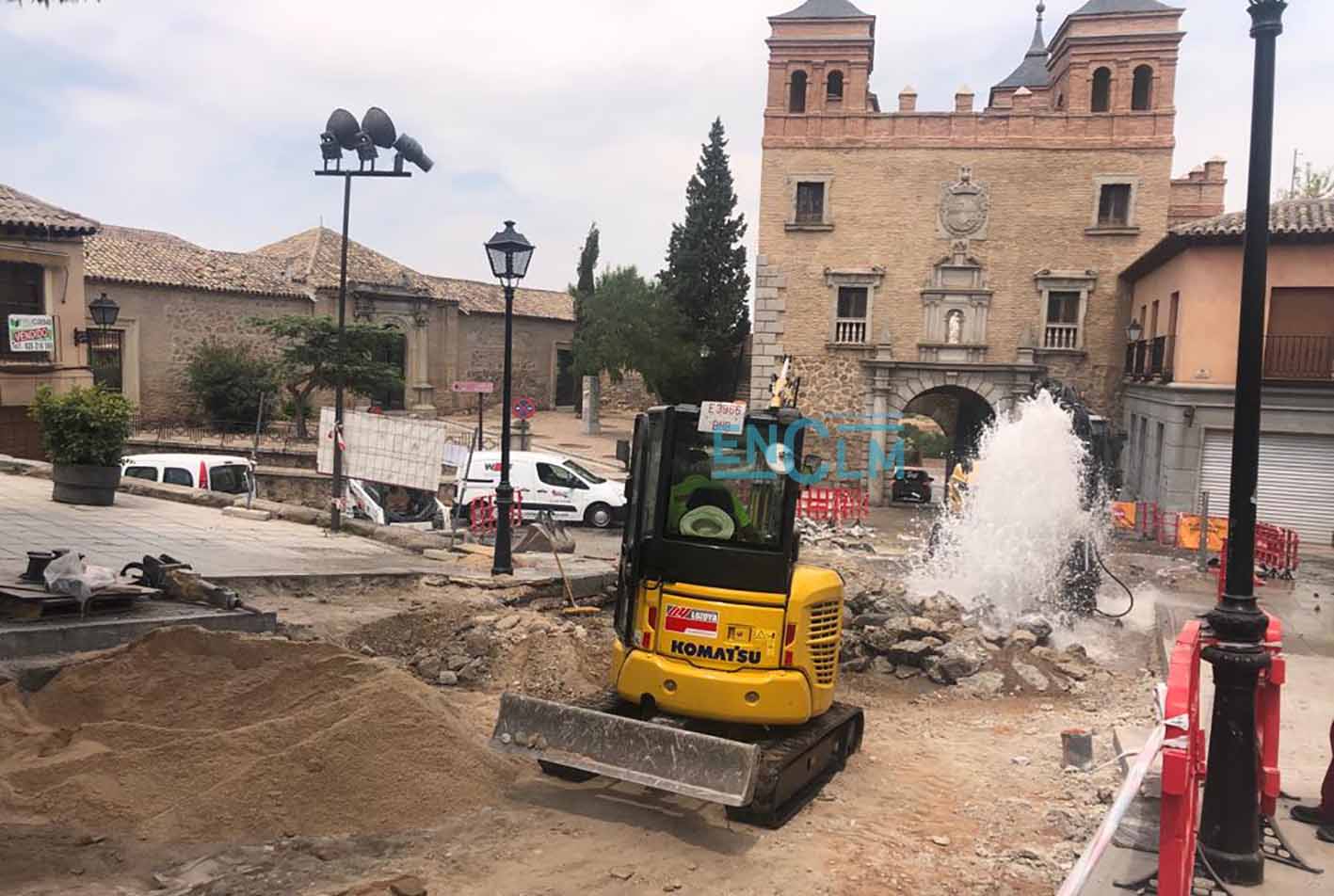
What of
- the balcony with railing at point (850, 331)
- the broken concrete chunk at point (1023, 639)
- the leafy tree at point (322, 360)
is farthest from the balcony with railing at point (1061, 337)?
Result: the leafy tree at point (322, 360)

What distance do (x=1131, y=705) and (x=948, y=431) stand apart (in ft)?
108

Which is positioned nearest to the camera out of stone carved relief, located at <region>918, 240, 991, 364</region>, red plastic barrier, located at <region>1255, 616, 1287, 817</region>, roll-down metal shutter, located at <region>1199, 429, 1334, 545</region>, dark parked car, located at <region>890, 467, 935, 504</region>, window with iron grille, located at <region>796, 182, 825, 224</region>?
red plastic barrier, located at <region>1255, 616, 1287, 817</region>

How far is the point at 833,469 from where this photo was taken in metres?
27.5

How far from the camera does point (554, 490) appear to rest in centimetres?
2077

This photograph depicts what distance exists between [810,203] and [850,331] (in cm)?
372

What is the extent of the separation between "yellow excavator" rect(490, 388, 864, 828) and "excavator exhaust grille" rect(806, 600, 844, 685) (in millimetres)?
14

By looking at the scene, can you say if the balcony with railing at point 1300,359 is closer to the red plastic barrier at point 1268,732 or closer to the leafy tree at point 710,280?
the red plastic barrier at point 1268,732

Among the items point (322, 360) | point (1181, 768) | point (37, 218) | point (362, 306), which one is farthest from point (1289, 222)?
point (362, 306)

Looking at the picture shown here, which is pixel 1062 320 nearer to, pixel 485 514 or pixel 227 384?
pixel 485 514

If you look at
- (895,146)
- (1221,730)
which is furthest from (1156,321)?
(1221,730)

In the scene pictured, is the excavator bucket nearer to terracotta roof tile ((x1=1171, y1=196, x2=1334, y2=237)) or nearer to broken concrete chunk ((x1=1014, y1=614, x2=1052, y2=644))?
broken concrete chunk ((x1=1014, y1=614, x2=1052, y2=644))

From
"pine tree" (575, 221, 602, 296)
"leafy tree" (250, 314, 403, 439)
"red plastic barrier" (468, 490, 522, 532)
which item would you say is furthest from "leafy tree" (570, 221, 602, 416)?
"red plastic barrier" (468, 490, 522, 532)

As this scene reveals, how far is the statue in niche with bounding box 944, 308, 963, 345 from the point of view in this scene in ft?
89.0

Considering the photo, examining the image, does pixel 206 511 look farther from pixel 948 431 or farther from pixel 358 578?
pixel 948 431
